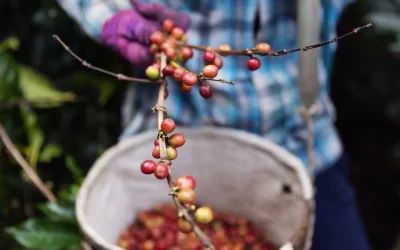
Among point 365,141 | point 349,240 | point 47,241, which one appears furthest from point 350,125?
point 47,241

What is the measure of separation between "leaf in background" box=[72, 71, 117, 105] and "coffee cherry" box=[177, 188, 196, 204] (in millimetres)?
594

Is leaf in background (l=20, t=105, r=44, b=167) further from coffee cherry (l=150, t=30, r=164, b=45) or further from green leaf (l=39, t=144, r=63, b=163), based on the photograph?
coffee cherry (l=150, t=30, r=164, b=45)

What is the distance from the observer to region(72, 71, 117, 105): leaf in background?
3.10 ft

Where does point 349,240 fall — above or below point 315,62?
below

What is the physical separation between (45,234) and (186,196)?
17.8 inches

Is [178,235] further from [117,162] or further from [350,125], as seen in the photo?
[350,125]

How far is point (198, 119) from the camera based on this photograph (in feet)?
2.72

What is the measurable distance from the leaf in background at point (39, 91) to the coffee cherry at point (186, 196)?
0.66 metres

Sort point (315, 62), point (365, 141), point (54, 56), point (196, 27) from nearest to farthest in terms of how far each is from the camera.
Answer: point (315, 62) → point (196, 27) → point (54, 56) → point (365, 141)

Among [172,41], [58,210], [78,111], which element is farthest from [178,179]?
[78,111]

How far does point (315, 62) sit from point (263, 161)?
18cm

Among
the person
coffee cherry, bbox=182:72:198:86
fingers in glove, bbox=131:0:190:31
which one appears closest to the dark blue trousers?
the person

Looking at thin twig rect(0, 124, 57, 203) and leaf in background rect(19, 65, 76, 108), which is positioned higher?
leaf in background rect(19, 65, 76, 108)

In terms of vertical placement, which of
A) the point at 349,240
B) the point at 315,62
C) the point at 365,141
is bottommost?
the point at 349,240
